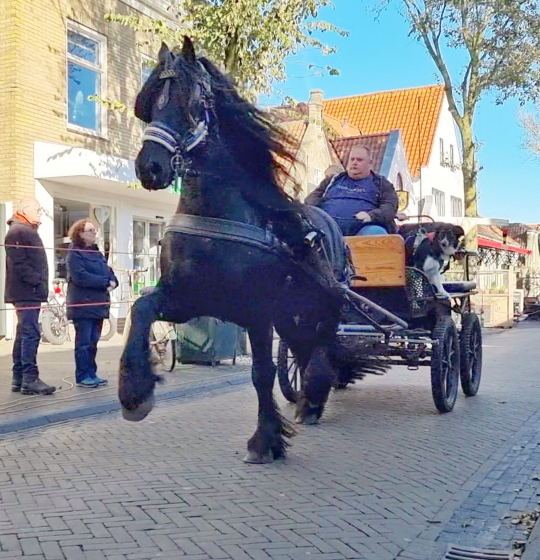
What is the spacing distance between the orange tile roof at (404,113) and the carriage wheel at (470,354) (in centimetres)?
2777

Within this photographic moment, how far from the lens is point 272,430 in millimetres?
5336

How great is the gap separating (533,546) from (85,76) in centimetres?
1385

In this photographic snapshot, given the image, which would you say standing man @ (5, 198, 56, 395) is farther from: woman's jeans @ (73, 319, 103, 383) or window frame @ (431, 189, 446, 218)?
window frame @ (431, 189, 446, 218)

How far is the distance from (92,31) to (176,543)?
538 inches

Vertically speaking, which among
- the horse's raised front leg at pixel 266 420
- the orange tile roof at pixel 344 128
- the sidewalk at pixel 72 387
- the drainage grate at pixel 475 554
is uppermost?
the orange tile roof at pixel 344 128

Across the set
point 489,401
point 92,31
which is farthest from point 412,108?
point 489,401

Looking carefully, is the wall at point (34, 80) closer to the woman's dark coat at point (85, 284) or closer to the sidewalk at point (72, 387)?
the sidewalk at point (72, 387)

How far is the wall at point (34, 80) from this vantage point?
13.7 m

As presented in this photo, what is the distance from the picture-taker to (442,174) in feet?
124

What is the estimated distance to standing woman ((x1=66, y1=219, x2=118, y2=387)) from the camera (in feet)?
28.1

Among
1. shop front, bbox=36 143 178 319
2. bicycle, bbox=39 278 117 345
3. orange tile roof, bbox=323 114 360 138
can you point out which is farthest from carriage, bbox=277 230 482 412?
orange tile roof, bbox=323 114 360 138

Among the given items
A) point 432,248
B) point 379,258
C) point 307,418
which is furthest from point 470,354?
point 307,418

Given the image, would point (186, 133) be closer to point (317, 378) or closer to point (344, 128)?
point (317, 378)

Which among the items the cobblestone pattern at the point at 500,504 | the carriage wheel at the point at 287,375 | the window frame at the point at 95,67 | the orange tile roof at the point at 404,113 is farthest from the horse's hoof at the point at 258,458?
the orange tile roof at the point at 404,113
